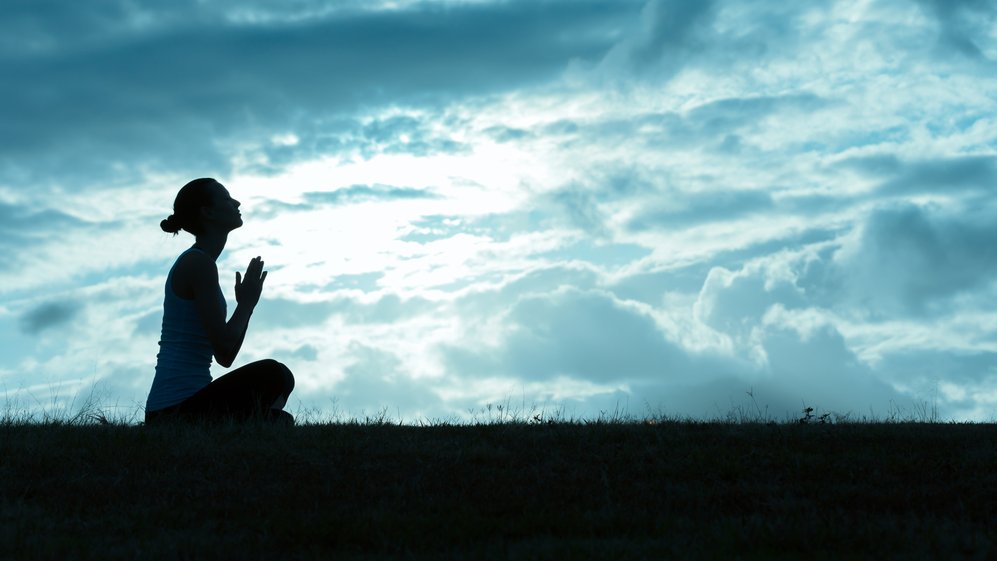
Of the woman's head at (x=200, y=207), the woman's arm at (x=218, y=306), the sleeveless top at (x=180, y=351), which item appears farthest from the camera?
the woman's head at (x=200, y=207)

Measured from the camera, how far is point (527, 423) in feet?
38.4

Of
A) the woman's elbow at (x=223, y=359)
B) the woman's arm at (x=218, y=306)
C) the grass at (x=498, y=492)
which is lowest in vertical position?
the grass at (x=498, y=492)

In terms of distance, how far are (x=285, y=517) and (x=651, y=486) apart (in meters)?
3.07

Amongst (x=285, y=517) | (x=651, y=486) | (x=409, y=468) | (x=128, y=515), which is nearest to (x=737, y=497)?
(x=651, y=486)

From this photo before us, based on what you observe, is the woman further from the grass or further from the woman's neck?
the grass

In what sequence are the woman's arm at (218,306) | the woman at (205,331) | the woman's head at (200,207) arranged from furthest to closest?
1. the woman's head at (200,207)
2. the woman at (205,331)
3. the woman's arm at (218,306)

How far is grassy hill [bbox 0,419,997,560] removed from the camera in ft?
22.6

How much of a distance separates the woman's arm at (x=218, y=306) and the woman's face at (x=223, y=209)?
0.50m

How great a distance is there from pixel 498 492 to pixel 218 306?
349 cm

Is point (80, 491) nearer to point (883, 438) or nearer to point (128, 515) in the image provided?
point (128, 515)

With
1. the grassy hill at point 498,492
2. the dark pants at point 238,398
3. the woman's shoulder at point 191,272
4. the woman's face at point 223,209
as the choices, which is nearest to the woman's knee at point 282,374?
the dark pants at point 238,398

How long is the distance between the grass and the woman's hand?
130 centimetres

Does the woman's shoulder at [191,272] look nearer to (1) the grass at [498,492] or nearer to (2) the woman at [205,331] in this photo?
(2) the woman at [205,331]

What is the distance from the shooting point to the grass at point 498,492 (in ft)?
22.6
